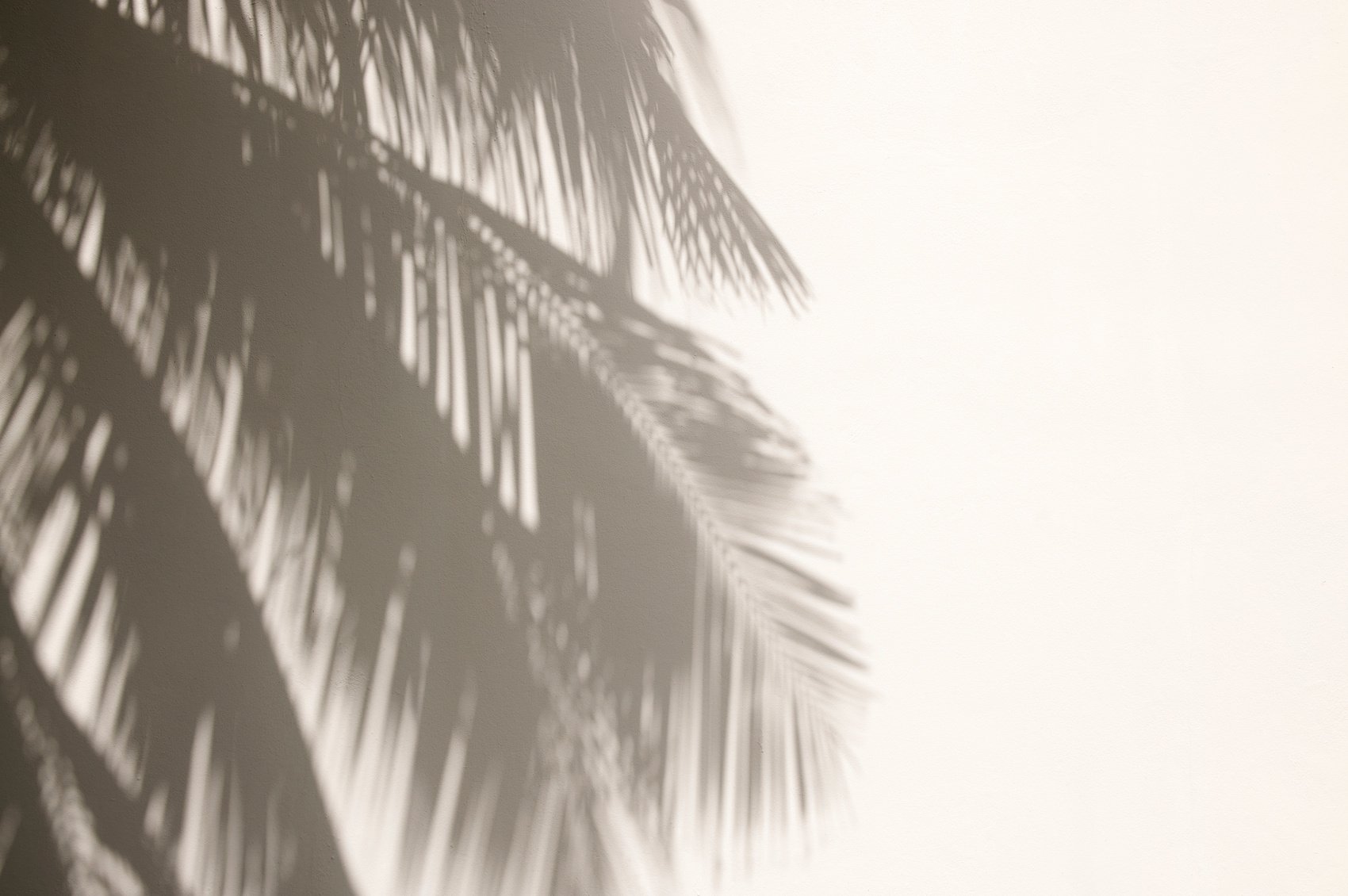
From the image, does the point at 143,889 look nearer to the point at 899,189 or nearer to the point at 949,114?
the point at 899,189

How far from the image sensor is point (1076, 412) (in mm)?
1488

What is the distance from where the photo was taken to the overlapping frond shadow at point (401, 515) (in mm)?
1591

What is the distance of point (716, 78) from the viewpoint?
1.63m

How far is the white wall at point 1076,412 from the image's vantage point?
141 centimetres

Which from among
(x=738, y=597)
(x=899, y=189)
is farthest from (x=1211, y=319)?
Result: (x=738, y=597)

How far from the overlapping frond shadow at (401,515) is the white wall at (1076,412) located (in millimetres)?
173

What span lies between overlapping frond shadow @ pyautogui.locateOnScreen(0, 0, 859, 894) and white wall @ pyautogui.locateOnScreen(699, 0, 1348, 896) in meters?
0.17

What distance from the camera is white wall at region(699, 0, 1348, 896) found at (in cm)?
141

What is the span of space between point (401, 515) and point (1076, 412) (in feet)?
4.01

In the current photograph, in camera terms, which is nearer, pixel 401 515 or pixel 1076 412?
pixel 1076 412

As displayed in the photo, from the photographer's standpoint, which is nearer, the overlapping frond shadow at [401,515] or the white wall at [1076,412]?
the white wall at [1076,412]

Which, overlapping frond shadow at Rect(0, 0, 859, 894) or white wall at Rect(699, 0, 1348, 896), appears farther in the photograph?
overlapping frond shadow at Rect(0, 0, 859, 894)

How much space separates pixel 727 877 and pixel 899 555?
644 millimetres

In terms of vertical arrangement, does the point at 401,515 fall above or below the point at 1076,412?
below
